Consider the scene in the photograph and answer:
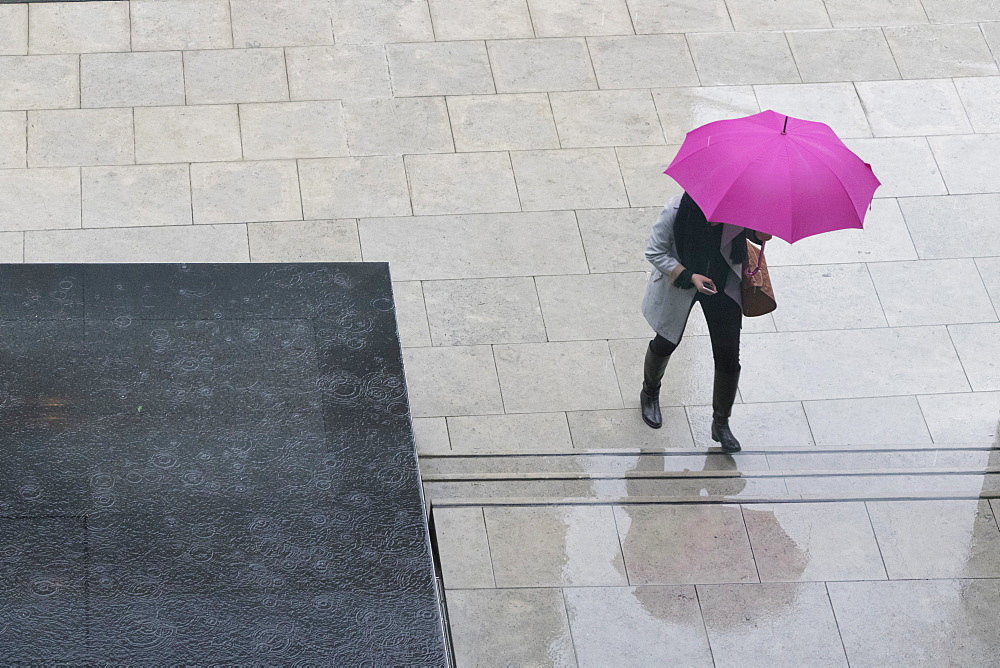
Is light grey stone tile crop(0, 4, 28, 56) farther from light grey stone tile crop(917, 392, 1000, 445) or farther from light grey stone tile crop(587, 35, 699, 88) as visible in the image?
light grey stone tile crop(917, 392, 1000, 445)

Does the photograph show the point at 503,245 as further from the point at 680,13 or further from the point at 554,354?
the point at 680,13

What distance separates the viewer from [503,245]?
7988 mm

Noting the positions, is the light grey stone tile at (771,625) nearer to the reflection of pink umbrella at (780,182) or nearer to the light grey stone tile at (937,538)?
the light grey stone tile at (937,538)

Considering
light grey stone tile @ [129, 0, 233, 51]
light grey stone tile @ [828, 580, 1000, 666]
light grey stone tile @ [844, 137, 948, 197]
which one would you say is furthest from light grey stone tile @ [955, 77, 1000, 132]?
light grey stone tile @ [129, 0, 233, 51]

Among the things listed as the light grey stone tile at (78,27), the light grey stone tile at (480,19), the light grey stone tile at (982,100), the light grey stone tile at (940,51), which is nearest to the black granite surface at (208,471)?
the light grey stone tile at (78,27)

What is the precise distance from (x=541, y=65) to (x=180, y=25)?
2635 millimetres

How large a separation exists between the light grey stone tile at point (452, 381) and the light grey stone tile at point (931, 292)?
98.1 inches

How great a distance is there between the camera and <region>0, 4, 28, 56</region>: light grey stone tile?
→ 8938 mm

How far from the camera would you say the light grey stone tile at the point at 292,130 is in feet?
27.7

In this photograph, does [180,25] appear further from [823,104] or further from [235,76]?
[823,104]

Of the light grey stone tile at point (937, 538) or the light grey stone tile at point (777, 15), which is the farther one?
the light grey stone tile at point (777, 15)

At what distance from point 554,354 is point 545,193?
1.41 metres

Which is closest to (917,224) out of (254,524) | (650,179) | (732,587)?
(650,179)

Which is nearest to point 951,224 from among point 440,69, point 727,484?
point 727,484
